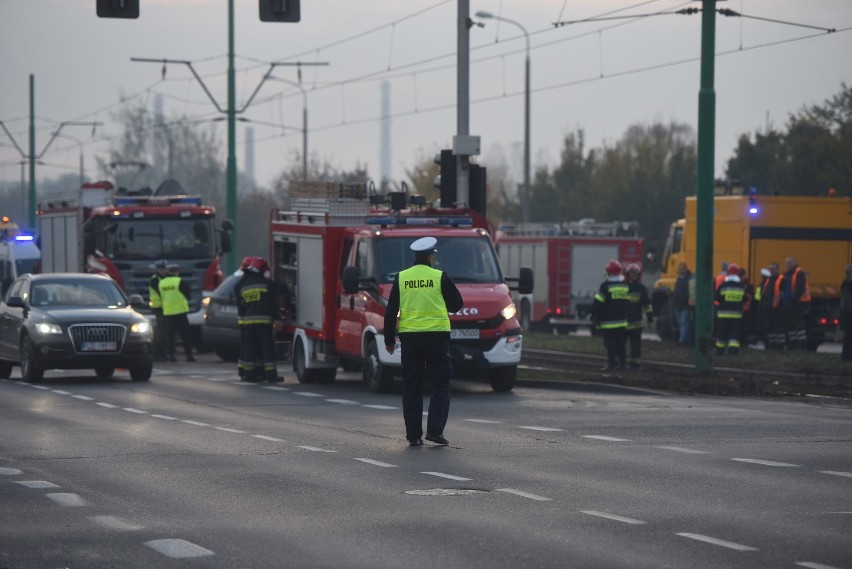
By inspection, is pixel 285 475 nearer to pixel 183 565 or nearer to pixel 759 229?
pixel 183 565

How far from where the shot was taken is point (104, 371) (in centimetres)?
2480

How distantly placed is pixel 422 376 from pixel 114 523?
16.3 ft

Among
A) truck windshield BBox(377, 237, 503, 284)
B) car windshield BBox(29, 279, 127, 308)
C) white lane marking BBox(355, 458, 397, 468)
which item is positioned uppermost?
truck windshield BBox(377, 237, 503, 284)

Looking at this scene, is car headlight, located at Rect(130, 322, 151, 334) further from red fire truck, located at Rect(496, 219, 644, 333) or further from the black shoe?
red fire truck, located at Rect(496, 219, 644, 333)

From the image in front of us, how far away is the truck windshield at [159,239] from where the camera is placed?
33.6 meters

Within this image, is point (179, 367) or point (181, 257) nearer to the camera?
point (179, 367)

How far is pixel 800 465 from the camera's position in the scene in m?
12.2

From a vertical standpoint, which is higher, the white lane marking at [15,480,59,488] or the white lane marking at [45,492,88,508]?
the white lane marking at [45,492,88,508]

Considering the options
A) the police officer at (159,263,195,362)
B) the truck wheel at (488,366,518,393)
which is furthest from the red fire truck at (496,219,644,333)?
the truck wheel at (488,366,518,393)

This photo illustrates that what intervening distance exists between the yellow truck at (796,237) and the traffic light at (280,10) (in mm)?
14424

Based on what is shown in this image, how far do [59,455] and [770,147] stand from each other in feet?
180

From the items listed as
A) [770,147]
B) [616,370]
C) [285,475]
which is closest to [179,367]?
[616,370]

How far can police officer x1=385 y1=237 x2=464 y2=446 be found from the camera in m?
13.9

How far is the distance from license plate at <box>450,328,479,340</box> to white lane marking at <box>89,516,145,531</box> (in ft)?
35.6
